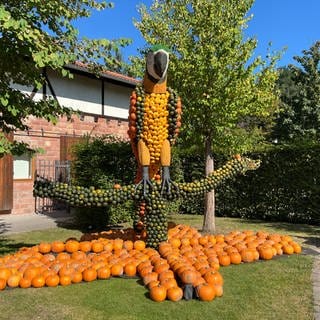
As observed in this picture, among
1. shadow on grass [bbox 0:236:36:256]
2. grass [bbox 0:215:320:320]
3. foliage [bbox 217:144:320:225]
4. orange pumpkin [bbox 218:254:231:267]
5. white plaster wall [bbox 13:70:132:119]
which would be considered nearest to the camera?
grass [bbox 0:215:320:320]

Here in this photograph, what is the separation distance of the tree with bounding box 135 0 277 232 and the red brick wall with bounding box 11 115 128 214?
440cm

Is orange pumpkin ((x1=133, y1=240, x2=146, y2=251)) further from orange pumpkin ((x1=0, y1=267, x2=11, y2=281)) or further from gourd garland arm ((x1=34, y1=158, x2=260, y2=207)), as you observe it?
orange pumpkin ((x1=0, y1=267, x2=11, y2=281))

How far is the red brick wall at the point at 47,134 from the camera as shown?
1362cm

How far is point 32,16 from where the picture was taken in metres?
5.91

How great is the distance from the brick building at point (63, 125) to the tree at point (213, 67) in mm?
3681

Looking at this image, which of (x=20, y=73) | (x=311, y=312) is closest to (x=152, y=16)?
(x=20, y=73)

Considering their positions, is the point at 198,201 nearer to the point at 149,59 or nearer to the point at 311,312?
the point at 149,59

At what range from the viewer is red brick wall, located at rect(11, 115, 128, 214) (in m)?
13.6


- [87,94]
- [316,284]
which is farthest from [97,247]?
[87,94]

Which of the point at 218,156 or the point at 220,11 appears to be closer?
the point at 220,11

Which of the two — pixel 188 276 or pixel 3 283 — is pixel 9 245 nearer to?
pixel 3 283

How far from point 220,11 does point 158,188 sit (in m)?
4.57

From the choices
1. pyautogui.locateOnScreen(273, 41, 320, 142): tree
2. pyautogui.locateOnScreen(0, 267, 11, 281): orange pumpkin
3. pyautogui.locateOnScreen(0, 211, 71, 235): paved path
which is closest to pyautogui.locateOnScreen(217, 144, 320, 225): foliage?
pyautogui.locateOnScreen(0, 211, 71, 235): paved path

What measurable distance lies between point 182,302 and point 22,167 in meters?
10.6
